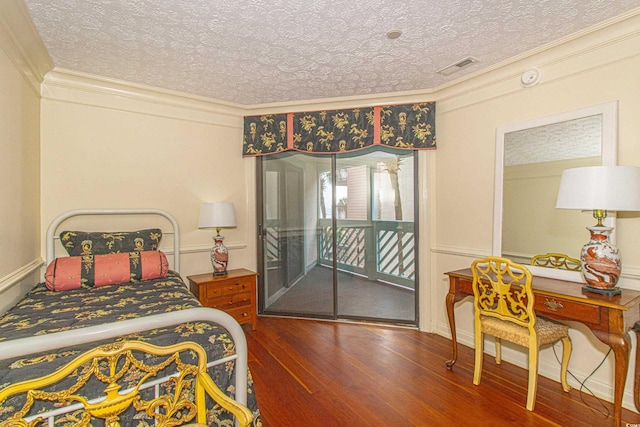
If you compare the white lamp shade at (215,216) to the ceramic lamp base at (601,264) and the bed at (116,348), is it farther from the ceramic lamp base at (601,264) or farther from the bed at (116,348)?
the ceramic lamp base at (601,264)

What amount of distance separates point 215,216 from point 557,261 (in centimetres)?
286

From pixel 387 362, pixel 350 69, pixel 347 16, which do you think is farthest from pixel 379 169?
pixel 387 362

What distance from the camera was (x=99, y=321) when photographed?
1.54 meters

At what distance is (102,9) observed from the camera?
1796mm

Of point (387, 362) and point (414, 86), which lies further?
point (414, 86)

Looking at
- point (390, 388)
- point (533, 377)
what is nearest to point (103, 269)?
point (390, 388)

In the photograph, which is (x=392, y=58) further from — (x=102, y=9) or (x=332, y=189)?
(x=102, y=9)

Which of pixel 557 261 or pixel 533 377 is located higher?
pixel 557 261

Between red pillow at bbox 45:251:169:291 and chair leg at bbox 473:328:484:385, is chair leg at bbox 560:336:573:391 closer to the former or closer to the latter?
chair leg at bbox 473:328:484:385

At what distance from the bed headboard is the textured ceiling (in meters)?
1.17

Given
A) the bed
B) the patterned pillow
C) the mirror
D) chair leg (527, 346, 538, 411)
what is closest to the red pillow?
the bed

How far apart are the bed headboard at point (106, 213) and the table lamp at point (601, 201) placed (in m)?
3.09

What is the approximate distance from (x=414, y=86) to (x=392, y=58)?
650 millimetres

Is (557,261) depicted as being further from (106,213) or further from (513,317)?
(106,213)
